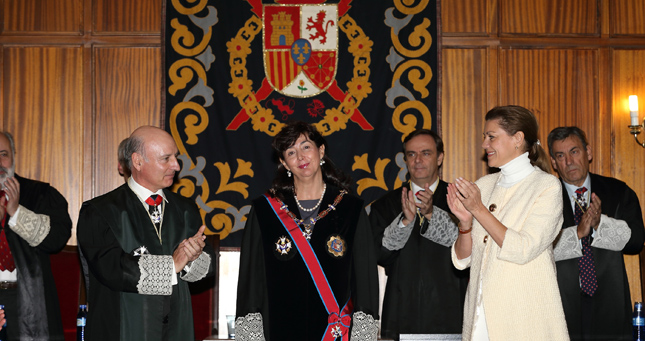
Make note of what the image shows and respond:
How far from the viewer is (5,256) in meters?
3.89

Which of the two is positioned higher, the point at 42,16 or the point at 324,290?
the point at 42,16

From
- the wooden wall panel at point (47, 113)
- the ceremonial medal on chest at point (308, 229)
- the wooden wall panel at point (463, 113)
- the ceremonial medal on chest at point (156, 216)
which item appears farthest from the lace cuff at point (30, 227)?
the wooden wall panel at point (463, 113)

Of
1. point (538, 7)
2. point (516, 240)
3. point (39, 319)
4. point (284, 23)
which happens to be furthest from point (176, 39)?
point (516, 240)

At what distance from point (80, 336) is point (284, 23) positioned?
2863mm

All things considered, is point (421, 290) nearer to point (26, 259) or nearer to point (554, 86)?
point (554, 86)

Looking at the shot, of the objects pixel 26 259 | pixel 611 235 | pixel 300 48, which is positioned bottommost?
pixel 26 259

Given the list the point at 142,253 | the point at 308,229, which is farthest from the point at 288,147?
the point at 142,253

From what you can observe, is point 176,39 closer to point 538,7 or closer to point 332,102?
point 332,102

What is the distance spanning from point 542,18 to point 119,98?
3581 millimetres

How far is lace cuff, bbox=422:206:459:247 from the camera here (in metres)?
3.95

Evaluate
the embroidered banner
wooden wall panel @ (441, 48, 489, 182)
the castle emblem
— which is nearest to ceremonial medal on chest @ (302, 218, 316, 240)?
the embroidered banner

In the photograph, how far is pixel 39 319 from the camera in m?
3.90

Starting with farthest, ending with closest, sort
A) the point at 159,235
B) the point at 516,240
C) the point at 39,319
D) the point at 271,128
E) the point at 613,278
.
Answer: the point at 271,128, the point at 613,278, the point at 39,319, the point at 159,235, the point at 516,240

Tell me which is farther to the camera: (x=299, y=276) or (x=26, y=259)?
(x=26, y=259)
